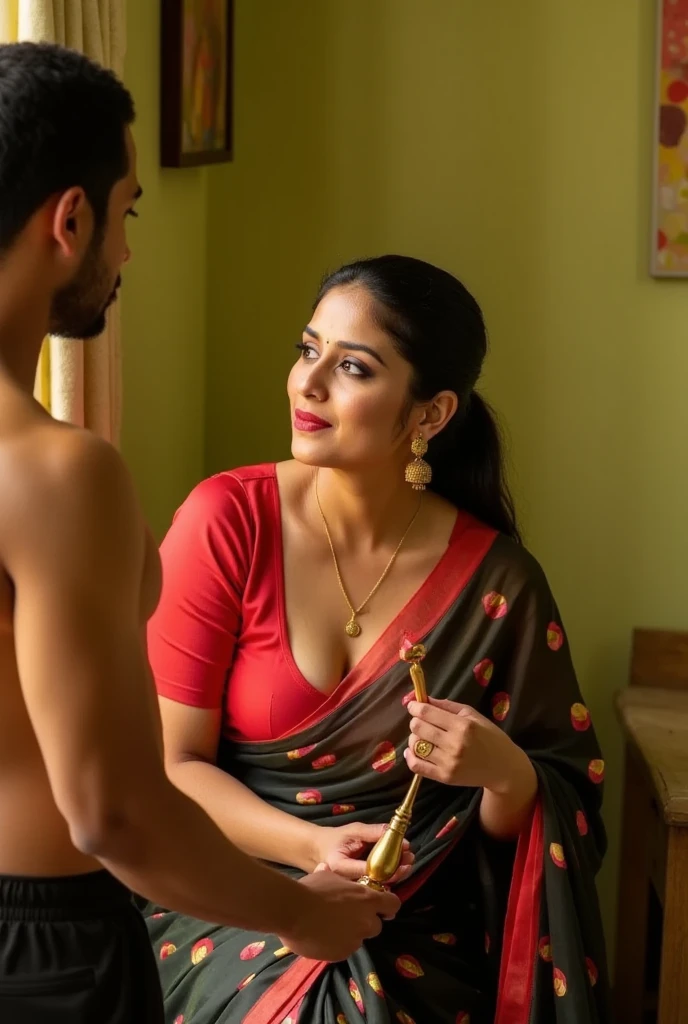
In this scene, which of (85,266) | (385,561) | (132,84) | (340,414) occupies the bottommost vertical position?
(385,561)

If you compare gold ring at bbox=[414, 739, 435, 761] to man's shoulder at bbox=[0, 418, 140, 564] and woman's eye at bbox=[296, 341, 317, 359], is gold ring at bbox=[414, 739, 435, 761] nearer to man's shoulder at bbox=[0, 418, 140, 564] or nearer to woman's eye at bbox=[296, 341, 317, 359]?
woman's eye at bbox=[296, 341, 317, 359]

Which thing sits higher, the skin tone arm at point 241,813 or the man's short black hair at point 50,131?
the man's short black hair at point 50,131

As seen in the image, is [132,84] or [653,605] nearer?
[132,84]

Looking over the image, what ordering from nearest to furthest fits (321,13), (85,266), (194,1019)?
1. (85,266)
2. (194,1019)
3. (321,13)

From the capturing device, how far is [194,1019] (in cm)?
152

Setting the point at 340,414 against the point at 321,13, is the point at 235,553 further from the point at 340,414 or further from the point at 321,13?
the point at 321,13

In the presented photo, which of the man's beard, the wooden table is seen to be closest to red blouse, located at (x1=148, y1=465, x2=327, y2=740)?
the wooden table

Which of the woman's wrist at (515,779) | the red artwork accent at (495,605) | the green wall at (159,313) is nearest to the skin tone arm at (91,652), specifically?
the woman's wrist at (515,779)

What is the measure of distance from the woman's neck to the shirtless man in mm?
808

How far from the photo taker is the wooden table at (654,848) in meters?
1.85

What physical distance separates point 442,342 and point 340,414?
7.0 inches

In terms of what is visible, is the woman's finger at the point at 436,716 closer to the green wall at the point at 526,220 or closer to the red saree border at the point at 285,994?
the red saree border at the point at 285,994

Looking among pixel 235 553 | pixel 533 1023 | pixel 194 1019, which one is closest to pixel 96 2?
pixel 235 553

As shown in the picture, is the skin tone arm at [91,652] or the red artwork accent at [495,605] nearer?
the skin tone arm at [91,652]
